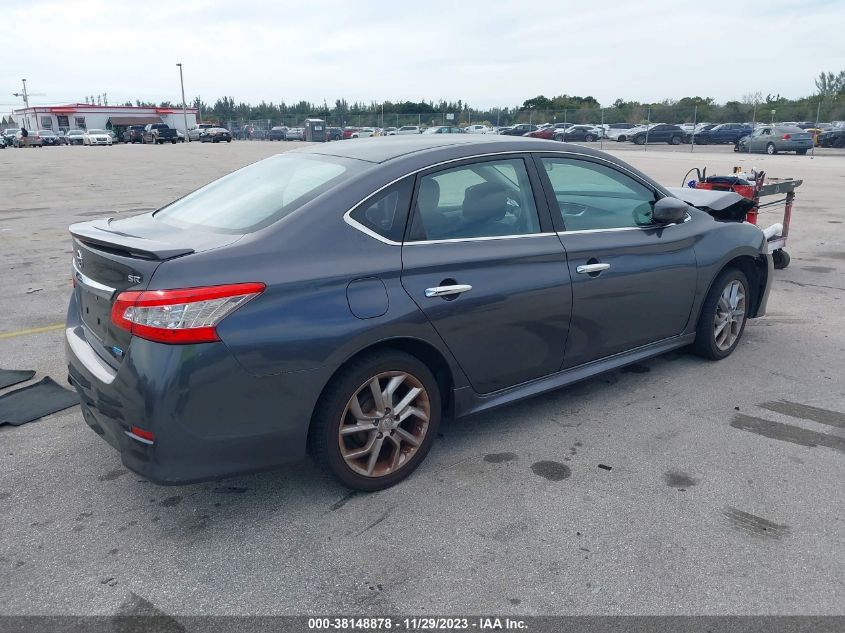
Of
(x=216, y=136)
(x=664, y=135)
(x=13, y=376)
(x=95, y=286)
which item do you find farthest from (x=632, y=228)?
(x=216, y=136)

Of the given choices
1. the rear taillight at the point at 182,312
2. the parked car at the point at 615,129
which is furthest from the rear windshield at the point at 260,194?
the parked car at the point at 615,129

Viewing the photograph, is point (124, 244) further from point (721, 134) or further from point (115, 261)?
point (721, 134)

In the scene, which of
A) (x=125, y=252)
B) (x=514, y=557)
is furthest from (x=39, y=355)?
(x=514, y=557)

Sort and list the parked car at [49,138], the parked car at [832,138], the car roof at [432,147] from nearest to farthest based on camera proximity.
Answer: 1. the car roof at [432,147]
2. the parked car at [832,138]
3. the parked car at [49,138]

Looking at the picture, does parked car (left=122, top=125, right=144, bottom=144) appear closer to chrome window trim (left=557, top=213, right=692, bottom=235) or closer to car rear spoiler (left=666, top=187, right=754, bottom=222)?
car rear spoiler (left=666, top=187, right=754, bottom=222)

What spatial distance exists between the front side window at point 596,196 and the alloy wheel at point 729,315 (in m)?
1.01

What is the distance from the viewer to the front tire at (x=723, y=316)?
4938 millimetres

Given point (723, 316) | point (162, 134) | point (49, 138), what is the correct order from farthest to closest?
point (49, 138)
point (162, 134)
point (723, 316)

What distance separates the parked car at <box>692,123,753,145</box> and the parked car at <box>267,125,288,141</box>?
40.5 meters

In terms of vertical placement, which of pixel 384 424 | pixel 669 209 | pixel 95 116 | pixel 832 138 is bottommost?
pixel 384 424

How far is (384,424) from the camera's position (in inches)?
131

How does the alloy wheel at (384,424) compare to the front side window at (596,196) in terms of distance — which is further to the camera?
the front side window at (596,196)

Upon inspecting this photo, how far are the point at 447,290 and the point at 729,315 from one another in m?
2.72

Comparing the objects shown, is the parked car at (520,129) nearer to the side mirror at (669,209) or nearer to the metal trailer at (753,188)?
the metal trailer at (753,188)
